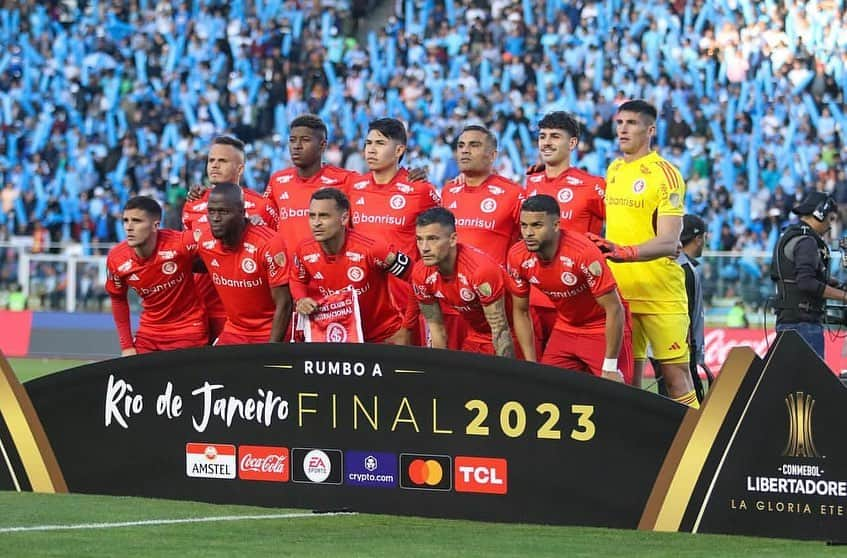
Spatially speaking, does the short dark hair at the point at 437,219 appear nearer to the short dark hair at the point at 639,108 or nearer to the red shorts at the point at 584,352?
the red shorts at the point at 584,352

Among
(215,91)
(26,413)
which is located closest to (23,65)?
(215,91)

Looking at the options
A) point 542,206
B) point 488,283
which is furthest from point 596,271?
point 488,283

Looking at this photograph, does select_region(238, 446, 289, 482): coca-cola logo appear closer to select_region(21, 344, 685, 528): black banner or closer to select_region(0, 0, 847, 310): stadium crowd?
select_region(21, 344, 685, 528): black banner

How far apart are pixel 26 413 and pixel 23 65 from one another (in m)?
24.5

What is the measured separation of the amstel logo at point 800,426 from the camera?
7.46m

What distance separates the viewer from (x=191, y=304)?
448 inches

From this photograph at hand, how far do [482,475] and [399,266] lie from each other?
218cm

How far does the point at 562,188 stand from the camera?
422 inches

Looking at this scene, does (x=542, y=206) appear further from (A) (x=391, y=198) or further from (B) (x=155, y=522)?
(B) (x=155, y=522)

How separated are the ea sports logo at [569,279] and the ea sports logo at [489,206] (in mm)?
1201

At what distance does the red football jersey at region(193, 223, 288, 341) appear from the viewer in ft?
34.3

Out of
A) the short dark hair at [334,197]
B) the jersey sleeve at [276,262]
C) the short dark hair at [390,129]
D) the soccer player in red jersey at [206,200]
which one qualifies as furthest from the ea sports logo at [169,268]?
the short dark hair at [390,129]

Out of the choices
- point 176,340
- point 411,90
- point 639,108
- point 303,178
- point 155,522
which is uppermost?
point 411,90

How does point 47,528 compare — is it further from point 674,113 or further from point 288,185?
point 674,113
